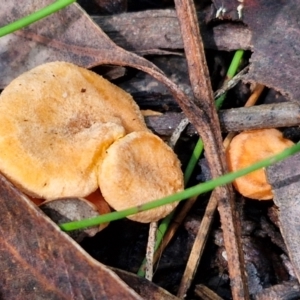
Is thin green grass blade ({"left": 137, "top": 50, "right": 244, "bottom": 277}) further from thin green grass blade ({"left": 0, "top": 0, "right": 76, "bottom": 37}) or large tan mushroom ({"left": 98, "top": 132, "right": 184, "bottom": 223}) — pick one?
thin green grass blade ({"left": 0, "top": 0, "right": 76, "bottom": 37})

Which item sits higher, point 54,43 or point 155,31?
point 155,31

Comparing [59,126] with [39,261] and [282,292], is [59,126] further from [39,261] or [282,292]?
[282,292]

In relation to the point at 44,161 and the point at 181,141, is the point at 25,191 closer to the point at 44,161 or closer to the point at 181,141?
the point at 44,161

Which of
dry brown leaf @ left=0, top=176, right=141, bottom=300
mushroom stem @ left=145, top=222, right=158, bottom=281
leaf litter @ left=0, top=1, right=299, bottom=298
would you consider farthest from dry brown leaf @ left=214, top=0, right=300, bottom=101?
dry brown leaf @ left=0, top=176, right=141, bottom=300

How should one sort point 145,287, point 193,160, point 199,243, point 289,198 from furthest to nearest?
point 193,160 → point 199,243 → point 289,198 → point 145,287

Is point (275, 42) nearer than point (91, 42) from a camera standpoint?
Yes

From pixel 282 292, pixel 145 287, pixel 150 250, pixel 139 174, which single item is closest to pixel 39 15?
pixel 139 174
